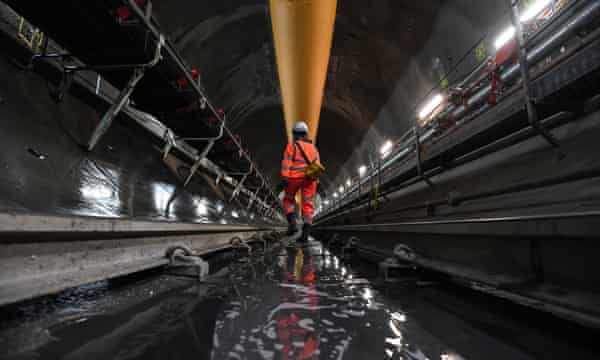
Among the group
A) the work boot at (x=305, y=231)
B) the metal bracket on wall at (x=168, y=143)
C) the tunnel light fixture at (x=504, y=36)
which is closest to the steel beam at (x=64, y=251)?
the metal bracket on wall at (x=168, y=143)

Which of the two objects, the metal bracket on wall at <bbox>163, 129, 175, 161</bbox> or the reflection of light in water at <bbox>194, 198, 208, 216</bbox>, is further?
the reflection of light in water at <bbox>194, 198, 208, 216</bbox>

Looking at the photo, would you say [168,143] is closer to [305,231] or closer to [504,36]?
[305,231]

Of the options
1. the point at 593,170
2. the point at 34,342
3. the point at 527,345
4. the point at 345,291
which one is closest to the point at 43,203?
the point at 34,342

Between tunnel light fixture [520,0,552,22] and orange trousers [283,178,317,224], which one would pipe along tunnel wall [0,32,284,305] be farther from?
tunnel light fixture [520,0,552,22]

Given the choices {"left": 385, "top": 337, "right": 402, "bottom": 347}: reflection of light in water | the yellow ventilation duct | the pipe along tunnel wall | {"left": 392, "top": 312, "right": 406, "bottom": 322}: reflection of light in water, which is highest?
the yellow ventilation duct

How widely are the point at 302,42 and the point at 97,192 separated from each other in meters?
2.80

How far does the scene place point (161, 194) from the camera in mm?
2648

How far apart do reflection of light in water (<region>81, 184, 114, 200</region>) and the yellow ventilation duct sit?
2626mm

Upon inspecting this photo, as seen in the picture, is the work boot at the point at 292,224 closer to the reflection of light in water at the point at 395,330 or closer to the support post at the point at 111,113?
the support post at the point at 111,113

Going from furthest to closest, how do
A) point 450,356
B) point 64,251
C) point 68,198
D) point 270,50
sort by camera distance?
point 270,50, point 68,198, point 64,251, point 450,356

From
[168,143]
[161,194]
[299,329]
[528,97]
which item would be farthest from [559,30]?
[168,143]

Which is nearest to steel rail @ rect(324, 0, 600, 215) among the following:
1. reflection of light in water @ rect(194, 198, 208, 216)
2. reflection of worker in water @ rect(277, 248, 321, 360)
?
reflection of worker in water @ rect(277, 248, 321, 360)

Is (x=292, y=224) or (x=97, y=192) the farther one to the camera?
(x=292, y=224)

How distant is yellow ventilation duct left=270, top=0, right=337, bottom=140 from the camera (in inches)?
122
